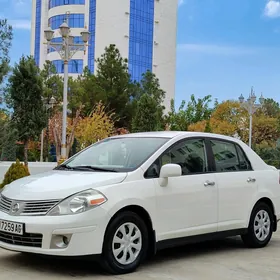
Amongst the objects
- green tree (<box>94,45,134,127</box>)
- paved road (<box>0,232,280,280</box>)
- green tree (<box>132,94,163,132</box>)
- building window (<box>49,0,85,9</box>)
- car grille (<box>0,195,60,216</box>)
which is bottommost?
paved road (<box>0,232,280,280</box>)

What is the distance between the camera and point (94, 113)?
41.0m

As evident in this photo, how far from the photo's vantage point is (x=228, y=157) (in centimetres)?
764

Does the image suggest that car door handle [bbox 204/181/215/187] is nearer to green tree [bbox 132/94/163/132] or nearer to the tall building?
green tree [bbox 132/94/163/132]

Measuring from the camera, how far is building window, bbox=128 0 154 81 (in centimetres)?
7931

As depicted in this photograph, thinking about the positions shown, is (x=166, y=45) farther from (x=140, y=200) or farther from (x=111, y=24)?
(x=140, y=200)

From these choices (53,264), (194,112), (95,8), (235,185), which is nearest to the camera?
(53,264)

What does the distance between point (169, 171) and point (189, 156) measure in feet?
2.76

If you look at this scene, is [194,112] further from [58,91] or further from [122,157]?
[122,157]

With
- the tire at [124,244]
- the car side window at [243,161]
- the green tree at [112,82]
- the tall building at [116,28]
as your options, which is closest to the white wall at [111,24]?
the tall building at [116,28]

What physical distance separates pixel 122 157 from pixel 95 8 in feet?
249

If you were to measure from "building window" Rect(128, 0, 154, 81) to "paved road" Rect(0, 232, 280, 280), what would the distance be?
72.1 m

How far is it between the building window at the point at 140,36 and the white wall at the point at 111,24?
3.59ft

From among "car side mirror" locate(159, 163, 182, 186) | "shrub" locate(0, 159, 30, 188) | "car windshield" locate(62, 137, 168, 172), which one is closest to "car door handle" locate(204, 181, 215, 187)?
"car side mirror" locate(159, 163, 182, 186)

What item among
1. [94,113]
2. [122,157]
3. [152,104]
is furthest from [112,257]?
[94,113]
